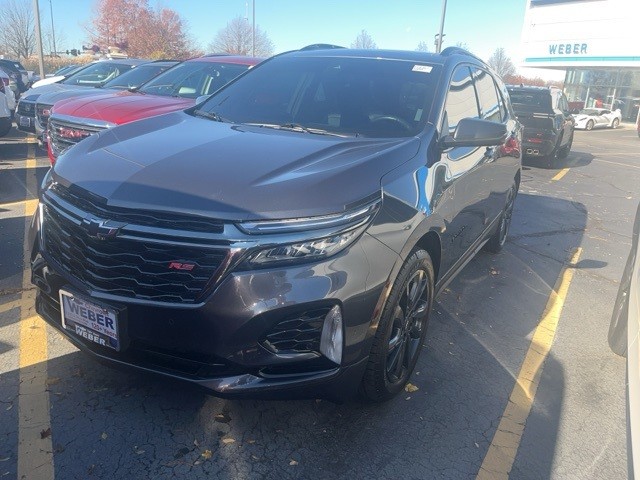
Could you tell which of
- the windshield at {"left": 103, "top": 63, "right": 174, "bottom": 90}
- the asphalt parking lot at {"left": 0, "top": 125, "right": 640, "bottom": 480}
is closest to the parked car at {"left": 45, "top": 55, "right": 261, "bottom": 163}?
the windshield at {"left": 103, "top": 63, "right": 174, "bottom": 90}

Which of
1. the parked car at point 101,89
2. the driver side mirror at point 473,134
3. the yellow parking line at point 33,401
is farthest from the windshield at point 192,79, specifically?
the driver side mirror at point 473,134

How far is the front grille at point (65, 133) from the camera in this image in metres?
5.59

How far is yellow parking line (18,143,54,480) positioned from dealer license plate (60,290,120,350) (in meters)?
0.51

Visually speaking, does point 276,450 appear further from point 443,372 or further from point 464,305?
point 464,305

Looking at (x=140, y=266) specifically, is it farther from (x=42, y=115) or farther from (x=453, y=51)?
(x=42, y=115)

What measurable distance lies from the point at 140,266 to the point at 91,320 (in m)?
0.40

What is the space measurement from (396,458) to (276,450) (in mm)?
578

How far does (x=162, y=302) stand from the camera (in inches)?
92.0

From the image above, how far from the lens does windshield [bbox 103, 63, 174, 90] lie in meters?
8.77

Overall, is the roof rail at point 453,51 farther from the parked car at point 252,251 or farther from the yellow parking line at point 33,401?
the yellow parking line at point 33,401

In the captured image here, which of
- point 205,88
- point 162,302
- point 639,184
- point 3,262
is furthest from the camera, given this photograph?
point 639,184

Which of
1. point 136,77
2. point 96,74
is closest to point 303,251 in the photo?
point 136,77

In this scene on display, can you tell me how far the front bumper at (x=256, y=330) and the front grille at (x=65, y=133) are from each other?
351 centimetres

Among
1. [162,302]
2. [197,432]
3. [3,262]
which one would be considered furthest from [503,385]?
[3,262]
